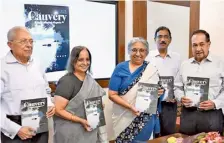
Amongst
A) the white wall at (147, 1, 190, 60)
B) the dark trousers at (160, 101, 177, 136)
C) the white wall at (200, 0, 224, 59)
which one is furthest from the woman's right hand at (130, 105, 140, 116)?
the white wall at (147, 1, 190, 60)

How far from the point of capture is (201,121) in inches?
90.7

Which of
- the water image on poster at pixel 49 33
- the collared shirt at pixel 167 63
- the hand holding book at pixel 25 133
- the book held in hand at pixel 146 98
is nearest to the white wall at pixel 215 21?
the collared shirt at pixel 167 63

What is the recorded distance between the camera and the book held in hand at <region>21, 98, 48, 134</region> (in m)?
1.84

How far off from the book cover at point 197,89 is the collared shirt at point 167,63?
522 mm

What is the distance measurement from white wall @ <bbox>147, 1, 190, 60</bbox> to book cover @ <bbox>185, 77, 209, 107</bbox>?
7.07 feet

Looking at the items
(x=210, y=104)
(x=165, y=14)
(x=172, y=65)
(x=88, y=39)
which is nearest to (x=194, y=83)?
(x=210, y=104)

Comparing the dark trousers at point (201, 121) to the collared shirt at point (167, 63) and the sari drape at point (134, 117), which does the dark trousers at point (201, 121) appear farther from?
the collared shirt at point (167, 63)

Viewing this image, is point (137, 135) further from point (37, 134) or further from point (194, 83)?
point (37, 134)

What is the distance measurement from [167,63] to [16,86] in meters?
1.47

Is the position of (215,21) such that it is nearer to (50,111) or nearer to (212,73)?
(212,73)

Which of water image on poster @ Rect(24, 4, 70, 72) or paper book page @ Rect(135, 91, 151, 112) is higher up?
water image on poster @ Rect(24, 4, 70, 72)

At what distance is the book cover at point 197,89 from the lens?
220 centimetres

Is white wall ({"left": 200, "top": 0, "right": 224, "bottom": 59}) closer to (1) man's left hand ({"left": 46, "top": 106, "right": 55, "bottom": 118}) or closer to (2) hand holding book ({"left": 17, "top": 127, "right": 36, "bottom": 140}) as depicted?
(1) man's left hand ({"left": 46, "top": 106, "right": 55, "bottom": 118})

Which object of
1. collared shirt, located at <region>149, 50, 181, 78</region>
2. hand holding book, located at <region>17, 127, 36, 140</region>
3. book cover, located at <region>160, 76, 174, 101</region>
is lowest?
hand holding book, located at <region>17, 127, 36, 140</region>
